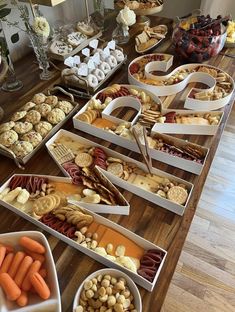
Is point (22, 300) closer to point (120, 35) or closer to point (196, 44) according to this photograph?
point (196, 44)

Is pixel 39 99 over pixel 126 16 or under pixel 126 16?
under

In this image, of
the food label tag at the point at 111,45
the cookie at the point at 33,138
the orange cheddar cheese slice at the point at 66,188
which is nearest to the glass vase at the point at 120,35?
the food label tag at the point at 111,45

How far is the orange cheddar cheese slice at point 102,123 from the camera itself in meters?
0.94

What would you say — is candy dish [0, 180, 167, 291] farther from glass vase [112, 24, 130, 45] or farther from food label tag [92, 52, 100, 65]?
glass vase [112, 24, 130, 45]

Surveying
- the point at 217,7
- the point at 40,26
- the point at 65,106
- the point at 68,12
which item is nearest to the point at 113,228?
the point at 65,106

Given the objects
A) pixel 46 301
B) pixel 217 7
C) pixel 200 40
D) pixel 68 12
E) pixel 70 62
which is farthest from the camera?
pixel 217 7

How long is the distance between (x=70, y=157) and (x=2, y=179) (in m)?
0.21

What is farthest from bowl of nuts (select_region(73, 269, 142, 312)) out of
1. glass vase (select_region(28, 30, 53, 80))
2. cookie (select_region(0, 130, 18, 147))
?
glass vase (select_region(28, 30, 53, 80))

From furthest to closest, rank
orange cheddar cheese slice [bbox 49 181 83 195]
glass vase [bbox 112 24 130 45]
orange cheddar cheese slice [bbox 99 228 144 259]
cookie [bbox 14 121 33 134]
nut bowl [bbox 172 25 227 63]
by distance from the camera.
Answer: glass vase [bbox 112 24 130 45] < nut bowl [bbox 172 25 227 63] < cookie [bbox 14 121 33 134] < orange cheddar cheese slice [bbox 49 181 83 195] < orange cheddar cheese slice [bbox 99 228 144 259]

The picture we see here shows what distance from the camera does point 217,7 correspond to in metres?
1.84

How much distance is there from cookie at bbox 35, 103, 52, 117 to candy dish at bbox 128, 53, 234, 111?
367 millimetres

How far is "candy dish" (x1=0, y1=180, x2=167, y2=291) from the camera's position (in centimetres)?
60

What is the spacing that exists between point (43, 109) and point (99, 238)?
0.50m

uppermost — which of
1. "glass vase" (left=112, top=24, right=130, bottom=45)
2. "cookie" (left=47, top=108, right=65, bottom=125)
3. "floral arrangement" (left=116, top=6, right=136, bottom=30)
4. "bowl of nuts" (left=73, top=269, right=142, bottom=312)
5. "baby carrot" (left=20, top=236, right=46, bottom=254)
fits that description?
"floral arrangement" (left=116, top=6, right=136, bottom=30)
